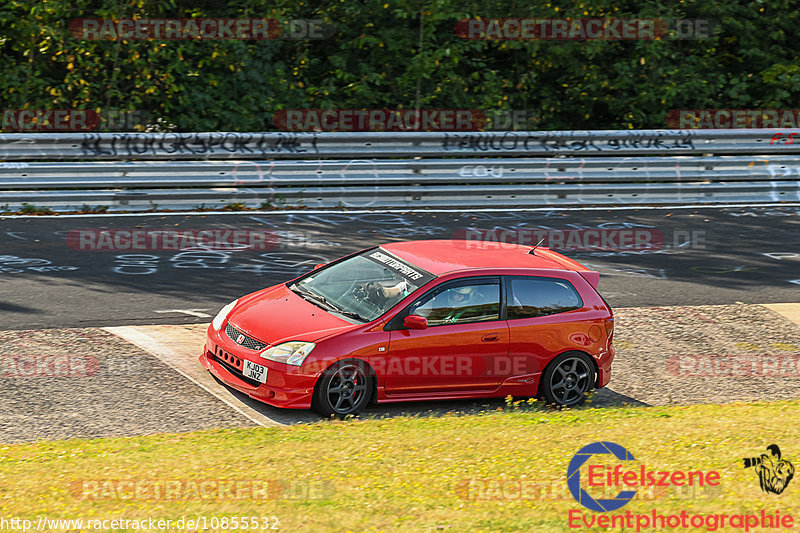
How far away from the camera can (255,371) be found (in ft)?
26.0

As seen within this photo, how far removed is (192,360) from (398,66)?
1227cm

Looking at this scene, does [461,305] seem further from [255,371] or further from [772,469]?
[772,469]

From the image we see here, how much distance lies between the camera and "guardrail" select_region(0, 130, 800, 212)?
15180 millimetres

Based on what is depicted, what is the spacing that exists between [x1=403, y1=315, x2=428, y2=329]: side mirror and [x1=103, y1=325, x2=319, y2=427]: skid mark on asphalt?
112cm

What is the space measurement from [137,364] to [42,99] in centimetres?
1108

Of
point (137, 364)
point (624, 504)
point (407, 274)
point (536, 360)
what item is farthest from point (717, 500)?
point (137, 364)

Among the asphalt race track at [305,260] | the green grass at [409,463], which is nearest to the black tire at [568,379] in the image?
the green grass at [409,463]

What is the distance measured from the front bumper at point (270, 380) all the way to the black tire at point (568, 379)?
7.55ft

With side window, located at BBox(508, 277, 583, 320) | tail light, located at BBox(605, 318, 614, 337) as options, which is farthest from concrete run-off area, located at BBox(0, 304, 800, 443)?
side window, located at BBox(508, 277, 583, 320)

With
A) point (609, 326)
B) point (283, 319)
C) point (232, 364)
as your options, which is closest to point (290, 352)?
point (283, 319)

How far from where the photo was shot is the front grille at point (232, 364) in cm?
798

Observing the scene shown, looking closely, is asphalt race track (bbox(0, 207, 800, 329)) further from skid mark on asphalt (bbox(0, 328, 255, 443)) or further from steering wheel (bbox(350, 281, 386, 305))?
steering wheel (bbox(350, 281, 386, 305))

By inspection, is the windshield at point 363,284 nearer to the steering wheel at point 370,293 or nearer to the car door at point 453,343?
the steering wheel at point 370,293

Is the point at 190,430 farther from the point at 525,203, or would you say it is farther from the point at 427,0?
the point at 427,0
